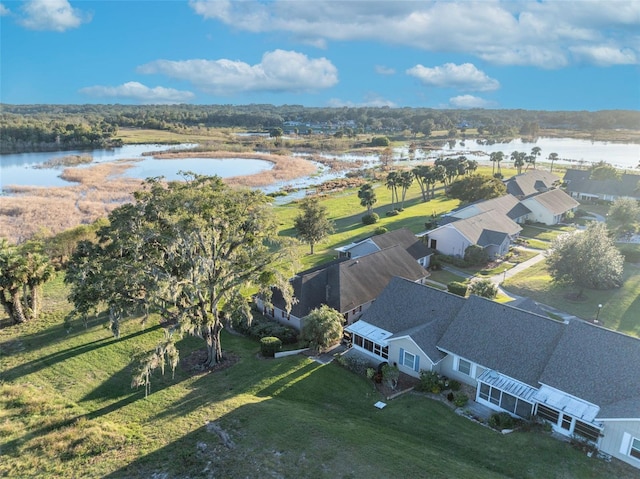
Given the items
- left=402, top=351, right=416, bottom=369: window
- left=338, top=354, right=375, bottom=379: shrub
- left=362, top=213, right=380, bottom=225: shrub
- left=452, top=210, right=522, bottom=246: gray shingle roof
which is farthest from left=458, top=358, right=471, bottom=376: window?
left=362, top=213, right=380, bottom=225: shrub

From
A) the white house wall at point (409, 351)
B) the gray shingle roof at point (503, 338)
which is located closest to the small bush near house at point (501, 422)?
the gray shingle roof at point (503, 338)

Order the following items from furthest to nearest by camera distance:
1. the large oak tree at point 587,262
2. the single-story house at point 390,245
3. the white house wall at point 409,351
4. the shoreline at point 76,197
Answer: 1. the shoreline at point 76,197
2. the single-story house at point 390,245
3. the large oak tree at point 587,262
4. the white house wall at point 409,351

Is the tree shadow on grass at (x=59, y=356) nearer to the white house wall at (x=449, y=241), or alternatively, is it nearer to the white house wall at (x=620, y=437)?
the white house wall at (x=620, y=437)

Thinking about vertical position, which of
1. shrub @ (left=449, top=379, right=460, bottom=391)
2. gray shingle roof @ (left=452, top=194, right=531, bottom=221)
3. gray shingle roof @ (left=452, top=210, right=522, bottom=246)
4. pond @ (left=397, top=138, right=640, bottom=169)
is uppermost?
pond @ (left=397, top=138, right=640, bottom=169)

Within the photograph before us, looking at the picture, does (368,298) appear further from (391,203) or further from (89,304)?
(391,203)

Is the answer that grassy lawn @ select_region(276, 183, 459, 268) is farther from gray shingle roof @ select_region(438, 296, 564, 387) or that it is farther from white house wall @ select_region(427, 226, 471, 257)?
gray shingle roof @ select_region(438, 296, 564, 387)

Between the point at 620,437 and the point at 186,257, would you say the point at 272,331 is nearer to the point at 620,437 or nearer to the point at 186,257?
the point at 186,257

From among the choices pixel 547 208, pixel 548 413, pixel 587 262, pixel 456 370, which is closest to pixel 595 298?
pixel 587 262
